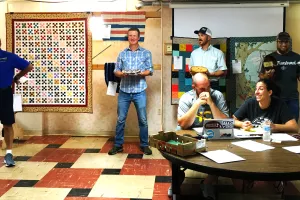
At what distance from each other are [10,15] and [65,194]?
2.84m

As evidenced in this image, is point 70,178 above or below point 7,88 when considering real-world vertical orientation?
below

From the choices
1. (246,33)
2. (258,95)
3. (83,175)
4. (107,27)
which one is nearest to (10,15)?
(107,27)

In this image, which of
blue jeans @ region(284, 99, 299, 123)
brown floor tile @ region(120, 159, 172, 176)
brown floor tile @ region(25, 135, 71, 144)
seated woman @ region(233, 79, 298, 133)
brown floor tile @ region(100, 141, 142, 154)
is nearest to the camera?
seated woman @ region(233, 79, 298, 133)

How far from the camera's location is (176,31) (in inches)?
183

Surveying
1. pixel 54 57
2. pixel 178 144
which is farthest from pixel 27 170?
pixel 178 144

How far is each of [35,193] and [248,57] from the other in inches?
120

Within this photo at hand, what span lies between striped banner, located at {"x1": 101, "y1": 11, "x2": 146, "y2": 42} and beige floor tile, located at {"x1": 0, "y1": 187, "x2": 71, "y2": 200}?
224cm

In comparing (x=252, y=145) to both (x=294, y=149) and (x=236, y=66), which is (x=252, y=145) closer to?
(x=294, y=149)

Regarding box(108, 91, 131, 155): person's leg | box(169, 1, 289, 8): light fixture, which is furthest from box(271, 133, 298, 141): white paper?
box(169, 1, 289, 8): light fixture

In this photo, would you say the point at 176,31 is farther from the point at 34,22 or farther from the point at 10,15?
the point at 10,15

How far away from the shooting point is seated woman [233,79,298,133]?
9.12 feet

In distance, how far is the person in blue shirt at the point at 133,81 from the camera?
437cm

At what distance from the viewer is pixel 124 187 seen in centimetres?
328

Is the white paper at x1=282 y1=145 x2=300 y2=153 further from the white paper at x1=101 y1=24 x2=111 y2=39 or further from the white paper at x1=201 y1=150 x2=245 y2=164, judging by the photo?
the white paper at x1=101 y1=24 x2=111 y2=39
